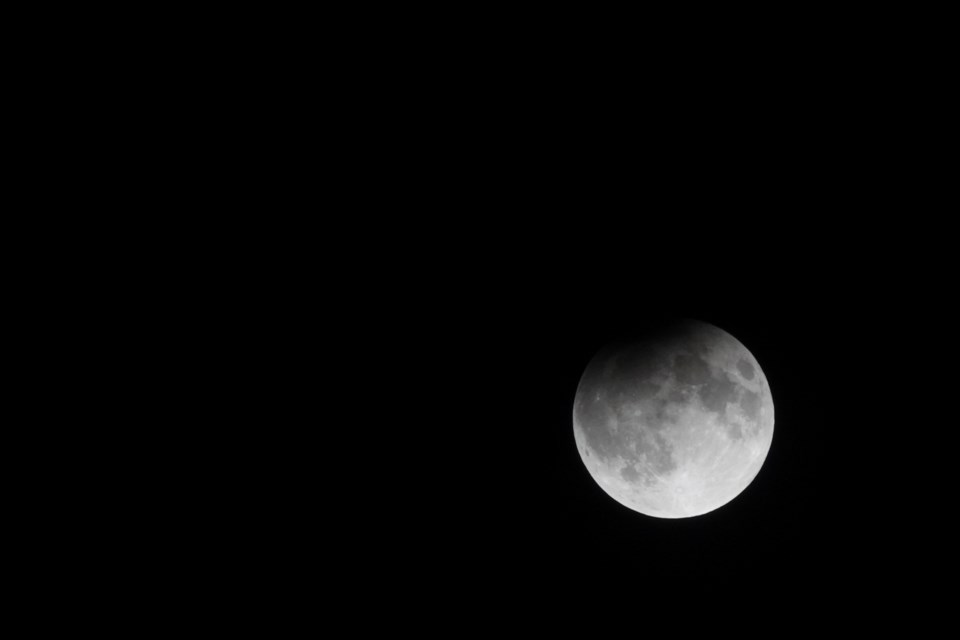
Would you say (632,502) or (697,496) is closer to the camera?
(697,496)

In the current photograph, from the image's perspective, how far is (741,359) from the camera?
5.50 m

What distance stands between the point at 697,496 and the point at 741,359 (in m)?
1.17

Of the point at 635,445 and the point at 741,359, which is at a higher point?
the point at 741,359

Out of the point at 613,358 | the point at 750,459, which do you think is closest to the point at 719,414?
the point at 750,459

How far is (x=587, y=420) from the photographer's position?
18.4 feet

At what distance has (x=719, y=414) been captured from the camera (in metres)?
5.14

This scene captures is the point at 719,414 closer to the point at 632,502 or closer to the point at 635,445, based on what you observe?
the point at 635,445

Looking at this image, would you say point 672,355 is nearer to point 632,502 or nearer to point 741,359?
point 741,359

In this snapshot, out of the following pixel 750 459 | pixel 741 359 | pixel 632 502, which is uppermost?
pixel 741 359

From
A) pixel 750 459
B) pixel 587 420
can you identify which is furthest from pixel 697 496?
pixel 587 420

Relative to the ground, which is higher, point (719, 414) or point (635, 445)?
point (719, 414)

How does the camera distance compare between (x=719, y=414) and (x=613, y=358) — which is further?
(x=613, y=358)

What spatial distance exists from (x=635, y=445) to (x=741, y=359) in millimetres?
1165

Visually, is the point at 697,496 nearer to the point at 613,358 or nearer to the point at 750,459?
the point at 750,459
